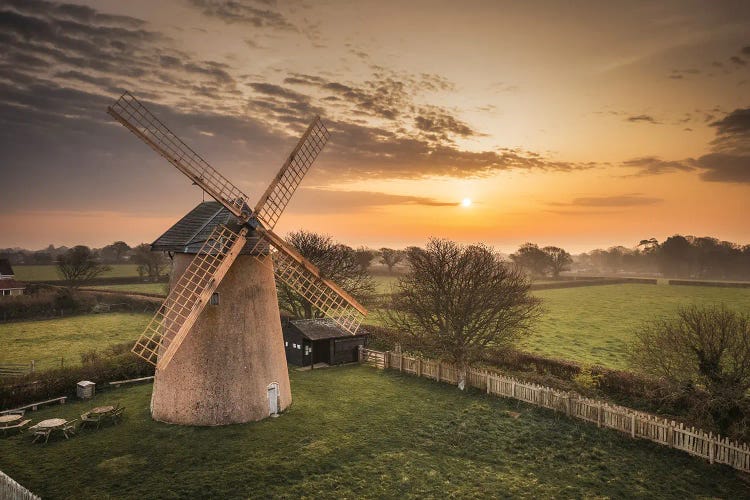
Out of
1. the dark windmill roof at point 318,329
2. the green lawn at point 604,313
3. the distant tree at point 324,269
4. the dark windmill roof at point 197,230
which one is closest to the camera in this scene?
the dark windmill roof at point 197,230

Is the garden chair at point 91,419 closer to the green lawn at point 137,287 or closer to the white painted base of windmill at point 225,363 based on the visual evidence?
the white painted base of windmill at point 225,363

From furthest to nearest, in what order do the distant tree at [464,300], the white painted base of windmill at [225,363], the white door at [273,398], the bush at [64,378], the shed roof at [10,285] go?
1. the shed roof at [10,285]
2. the distant tree at [464,300]
3. the bush at [64,378]
4. the white door at [273,398]
5. the white painted base of windmill at [225,363]

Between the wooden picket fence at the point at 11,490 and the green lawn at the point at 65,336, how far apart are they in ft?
64.0

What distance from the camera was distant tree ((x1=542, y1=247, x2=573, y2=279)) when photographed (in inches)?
3525

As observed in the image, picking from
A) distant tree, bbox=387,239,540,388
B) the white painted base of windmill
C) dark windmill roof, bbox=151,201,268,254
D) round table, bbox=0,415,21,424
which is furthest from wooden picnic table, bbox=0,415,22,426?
distant tree, bbox=387,239,540,388

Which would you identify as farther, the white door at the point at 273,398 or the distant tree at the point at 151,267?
the distant tree at the point at 151,267

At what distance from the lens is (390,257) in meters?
91.4

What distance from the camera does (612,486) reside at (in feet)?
41.1

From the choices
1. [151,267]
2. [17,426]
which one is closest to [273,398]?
[17,426]

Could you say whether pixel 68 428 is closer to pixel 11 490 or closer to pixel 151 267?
pixel 11 490

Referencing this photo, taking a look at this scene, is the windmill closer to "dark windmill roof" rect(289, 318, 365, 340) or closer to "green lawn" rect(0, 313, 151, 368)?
"dark windmill roof" rect(289, 318, 365, 340)

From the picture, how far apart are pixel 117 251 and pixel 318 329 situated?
361 feet

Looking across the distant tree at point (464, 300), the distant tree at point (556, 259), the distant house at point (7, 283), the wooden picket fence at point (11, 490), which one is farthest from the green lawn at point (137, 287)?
the distant tree at point (556, 259)

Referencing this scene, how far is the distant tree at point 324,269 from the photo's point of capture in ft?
116
